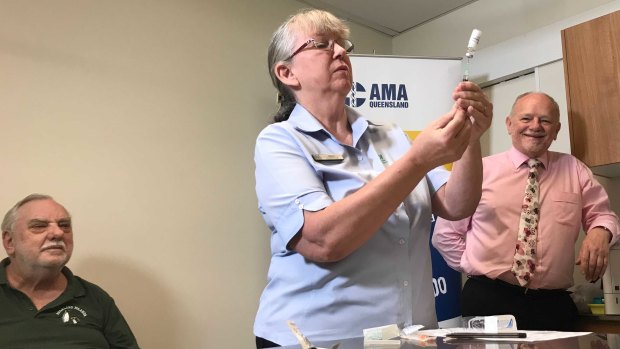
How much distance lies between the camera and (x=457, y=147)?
0.95 m

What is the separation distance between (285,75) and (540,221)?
4.59 ft

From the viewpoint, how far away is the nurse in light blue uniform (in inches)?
36.6

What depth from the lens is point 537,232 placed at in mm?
2176

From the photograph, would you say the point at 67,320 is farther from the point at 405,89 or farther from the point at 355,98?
the point at 405,89

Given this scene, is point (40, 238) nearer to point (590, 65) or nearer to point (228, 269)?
point (228, 269)

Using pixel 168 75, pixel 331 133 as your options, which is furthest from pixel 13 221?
pixel 331 133

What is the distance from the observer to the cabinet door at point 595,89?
240 cm

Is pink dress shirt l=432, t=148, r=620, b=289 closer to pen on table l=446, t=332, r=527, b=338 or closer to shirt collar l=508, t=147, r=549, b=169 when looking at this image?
shirt collar l=508, t=147, r=549, b=169

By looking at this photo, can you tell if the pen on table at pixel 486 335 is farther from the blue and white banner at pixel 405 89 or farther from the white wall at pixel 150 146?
the blue and white banner at pixel 405 89

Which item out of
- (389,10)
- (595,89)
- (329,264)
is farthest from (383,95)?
(329,264)

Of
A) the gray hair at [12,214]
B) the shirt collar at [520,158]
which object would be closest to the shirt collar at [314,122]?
the shirt collar at [520,158]

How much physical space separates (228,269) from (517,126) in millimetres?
1590

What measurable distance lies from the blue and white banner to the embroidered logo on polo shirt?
67.9 inches

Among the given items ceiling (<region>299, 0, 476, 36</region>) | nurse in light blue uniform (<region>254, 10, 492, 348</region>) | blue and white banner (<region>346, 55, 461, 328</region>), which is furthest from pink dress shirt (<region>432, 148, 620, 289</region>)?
ceiling (<region>299, 0, 476, 36</region>)
